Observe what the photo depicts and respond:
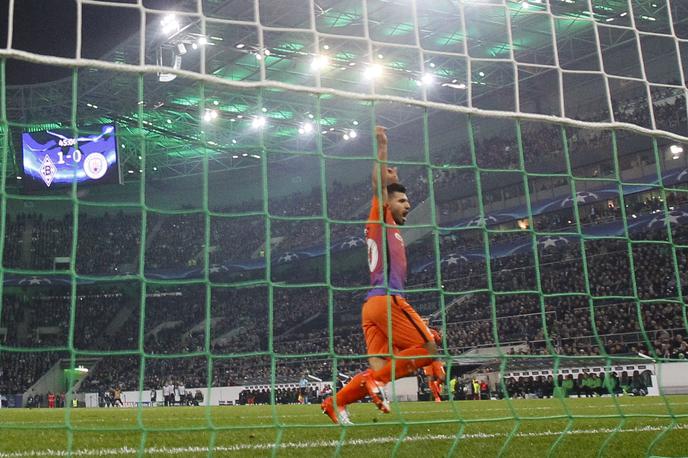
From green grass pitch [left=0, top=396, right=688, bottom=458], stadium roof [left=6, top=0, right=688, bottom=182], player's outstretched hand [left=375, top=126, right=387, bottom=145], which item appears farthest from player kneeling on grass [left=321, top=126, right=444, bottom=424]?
stadium roof [left=6, top=0, right=688, bottom=182]

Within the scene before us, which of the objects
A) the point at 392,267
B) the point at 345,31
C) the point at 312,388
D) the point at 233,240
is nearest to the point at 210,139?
the point at 233,240

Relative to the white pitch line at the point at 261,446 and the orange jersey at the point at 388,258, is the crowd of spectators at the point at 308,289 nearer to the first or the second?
the white pitch line at the point at 261,446

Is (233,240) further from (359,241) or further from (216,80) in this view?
(216,80)

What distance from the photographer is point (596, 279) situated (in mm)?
21250

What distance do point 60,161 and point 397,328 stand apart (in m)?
19.4

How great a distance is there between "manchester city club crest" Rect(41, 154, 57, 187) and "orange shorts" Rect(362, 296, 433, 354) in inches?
754

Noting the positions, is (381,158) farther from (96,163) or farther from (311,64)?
(311,64)

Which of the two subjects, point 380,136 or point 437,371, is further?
point 437,371

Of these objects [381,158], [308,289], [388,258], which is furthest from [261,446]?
[308,289]

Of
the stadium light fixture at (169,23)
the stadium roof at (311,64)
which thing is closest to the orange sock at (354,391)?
the stadium roof at (311,64)

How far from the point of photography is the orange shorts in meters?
6.15

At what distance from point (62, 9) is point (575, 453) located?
21.4 metres

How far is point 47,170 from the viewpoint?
23.3m

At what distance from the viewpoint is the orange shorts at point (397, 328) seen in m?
6.15
